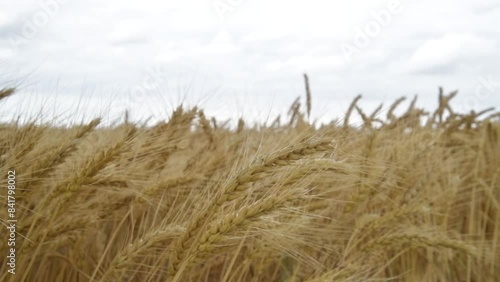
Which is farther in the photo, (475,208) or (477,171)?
(477,171)

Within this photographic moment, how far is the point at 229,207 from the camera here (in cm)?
147

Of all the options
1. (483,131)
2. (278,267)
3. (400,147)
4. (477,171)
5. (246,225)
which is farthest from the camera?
(483,131)

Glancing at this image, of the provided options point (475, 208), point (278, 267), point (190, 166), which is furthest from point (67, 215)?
point (475, 208)

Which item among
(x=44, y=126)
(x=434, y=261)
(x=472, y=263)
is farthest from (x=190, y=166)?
(x=472, y=263)

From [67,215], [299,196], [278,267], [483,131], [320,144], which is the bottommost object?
[278,267]

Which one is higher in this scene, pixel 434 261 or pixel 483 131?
pixel 483 131

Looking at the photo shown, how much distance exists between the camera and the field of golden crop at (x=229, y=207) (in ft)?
4.54

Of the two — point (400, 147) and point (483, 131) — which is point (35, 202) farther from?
point (483, 131)

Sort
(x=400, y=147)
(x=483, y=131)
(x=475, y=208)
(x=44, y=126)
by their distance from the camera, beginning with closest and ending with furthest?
(x=44, y=126) → (x=400, y=147) → (x=475, y=208) → (x=483, y=131)

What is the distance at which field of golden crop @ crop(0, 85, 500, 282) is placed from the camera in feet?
4.54

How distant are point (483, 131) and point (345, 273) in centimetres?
233

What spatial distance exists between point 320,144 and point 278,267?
965mm

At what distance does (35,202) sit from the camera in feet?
6.73

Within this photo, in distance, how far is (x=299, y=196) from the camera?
130 centimetres
